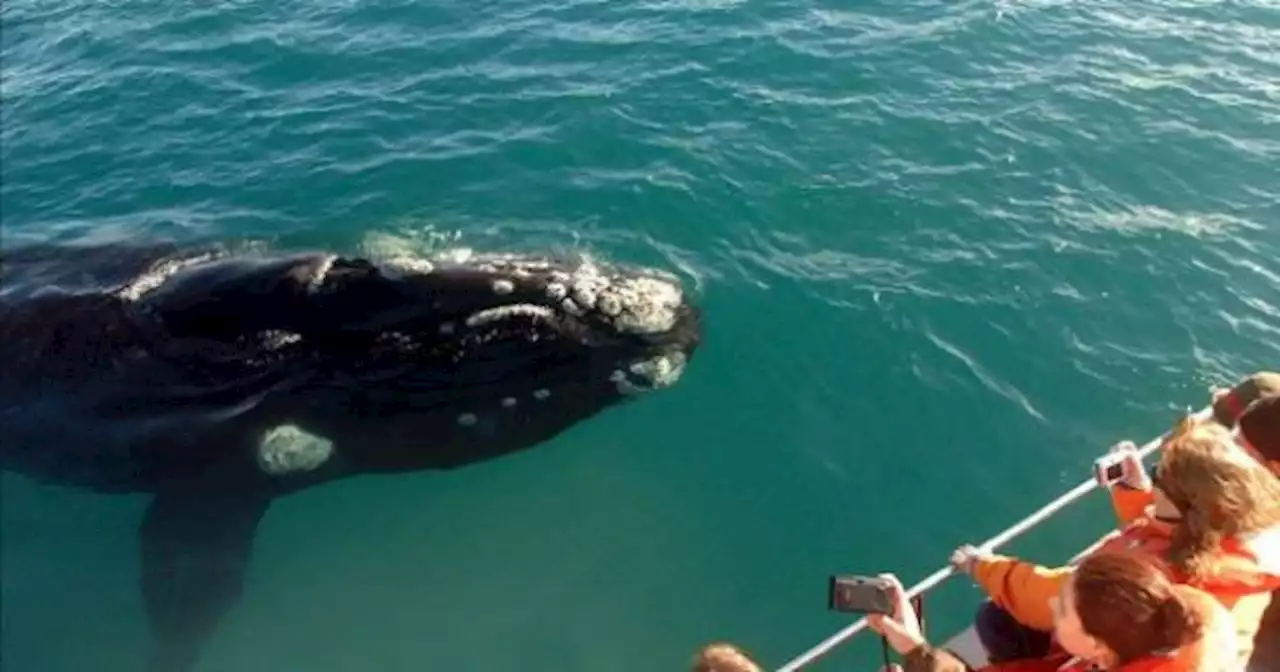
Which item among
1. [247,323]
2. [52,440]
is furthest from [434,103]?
[52,440]

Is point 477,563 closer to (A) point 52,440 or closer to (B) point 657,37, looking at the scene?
(A) point 52,440

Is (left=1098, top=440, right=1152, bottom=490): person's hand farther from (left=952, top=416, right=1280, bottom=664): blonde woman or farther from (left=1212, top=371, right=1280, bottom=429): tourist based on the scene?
(left=952, top=416, right=1280, bottom=664): blonde woman

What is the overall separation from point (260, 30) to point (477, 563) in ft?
47.4

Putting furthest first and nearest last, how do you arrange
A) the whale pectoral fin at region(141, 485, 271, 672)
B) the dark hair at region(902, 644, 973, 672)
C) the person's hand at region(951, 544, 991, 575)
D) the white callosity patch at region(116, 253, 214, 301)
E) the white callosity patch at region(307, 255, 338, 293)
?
the white callosity patch at region(116, 253, 214, 301) → the white callosity patch at region(307, 255, 338, 293) → the whale pectoral fin at region(141, 485, 271, 672) → the person's hand at region(951, 544, 991, 575) → the dark hair at region(902, 644, 973, 672)

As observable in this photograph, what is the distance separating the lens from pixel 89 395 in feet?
46.3

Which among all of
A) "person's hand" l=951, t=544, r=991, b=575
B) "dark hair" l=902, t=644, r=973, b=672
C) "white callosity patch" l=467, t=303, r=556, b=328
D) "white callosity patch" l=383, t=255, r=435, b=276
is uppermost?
"dark hair" l=902, t=644, r=973, b=672

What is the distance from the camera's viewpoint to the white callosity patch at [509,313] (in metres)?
13.9

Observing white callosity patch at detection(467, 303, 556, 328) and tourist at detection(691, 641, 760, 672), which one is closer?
tourist at detection(691, 641, 760, 672)

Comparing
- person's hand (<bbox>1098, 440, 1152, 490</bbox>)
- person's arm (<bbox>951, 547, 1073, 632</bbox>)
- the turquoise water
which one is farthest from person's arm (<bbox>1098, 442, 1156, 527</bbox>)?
the turquoise water

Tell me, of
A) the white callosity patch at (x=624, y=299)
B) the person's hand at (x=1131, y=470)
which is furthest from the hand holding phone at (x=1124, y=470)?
the white callosity patch at (x=624, y=299)

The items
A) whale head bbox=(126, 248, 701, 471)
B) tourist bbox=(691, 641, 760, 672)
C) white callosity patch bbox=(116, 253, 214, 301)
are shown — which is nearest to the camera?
tourist bbox=(691, 641, 760, 672)

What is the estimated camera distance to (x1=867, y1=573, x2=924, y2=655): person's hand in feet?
22.9

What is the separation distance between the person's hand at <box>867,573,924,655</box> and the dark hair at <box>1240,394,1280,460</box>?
2.41 m

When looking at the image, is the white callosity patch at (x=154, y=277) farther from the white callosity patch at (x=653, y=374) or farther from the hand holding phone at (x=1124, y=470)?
the hand holding phone at (x=1124, y=470)
